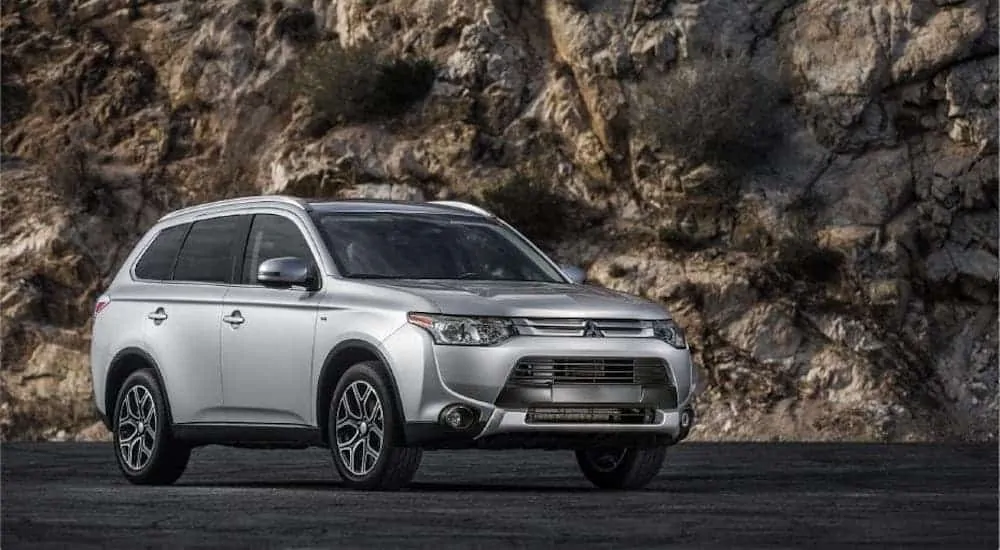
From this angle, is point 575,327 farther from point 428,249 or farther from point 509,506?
point 428,249

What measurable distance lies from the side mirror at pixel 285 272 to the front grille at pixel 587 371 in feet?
5.10

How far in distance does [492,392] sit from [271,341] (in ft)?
5.54

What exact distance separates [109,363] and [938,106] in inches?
657

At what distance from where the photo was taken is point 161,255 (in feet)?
48.1

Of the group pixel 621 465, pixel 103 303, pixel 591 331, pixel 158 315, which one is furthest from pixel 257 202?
pixel 621 465

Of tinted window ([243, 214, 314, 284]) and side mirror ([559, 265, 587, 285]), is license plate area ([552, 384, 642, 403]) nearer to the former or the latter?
side mirror ([559, 265, 587, 285])

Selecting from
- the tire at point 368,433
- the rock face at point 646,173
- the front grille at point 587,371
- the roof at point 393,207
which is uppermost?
the roof at point 393,207

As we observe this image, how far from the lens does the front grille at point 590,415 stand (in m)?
12.2

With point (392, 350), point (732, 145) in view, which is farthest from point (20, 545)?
point (732, 145)

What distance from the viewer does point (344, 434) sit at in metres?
12.6

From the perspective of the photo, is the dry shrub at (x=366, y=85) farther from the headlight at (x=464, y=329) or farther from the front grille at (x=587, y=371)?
the headlight at (x=464, y=329)

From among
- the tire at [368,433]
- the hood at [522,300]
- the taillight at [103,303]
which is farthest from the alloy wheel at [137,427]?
the hood at [522,300]

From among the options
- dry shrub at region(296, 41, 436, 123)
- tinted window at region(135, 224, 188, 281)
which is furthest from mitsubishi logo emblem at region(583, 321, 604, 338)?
dry shrub at region(296, 41, 436, 123)

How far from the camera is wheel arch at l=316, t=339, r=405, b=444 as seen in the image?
12242 mm
